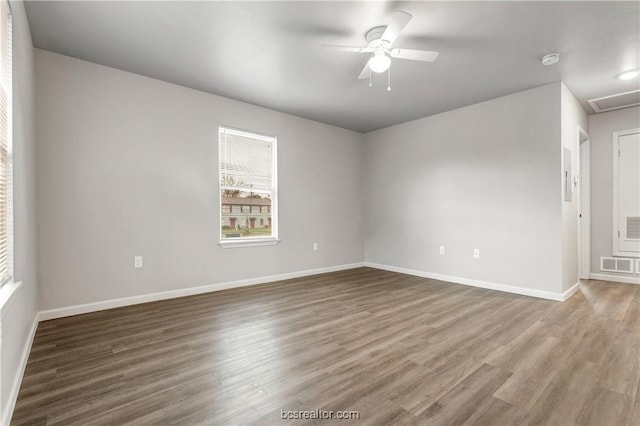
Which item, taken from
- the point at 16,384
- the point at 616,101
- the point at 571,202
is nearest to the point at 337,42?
the point at 16,384

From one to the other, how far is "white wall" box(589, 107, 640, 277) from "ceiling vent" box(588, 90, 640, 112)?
187 mm

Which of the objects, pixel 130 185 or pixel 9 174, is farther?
pixel 130 185

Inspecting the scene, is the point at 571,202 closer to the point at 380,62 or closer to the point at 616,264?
the point at 616,264

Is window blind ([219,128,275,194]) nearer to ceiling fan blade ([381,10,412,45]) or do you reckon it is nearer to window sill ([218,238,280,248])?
window sill ([218,238,280,248])

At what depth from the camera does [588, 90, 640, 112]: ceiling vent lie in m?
4.04

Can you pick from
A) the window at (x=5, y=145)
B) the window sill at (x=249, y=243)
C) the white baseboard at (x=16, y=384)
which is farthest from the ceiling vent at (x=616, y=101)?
the white baseboard at (x=16, y=384)

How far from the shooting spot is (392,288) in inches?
167

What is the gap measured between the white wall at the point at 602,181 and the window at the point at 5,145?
6.90 m

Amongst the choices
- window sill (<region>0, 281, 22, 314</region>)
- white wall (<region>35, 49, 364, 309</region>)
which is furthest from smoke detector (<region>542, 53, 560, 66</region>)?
window sill (<region>0, 281, 22, 314</region>)

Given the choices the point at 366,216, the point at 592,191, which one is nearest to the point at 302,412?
the point at 366,216

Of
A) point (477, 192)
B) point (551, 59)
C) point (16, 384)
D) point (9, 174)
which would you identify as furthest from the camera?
point (477, 192)

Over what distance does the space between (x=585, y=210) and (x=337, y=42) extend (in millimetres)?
4815

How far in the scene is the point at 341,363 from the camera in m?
2.12

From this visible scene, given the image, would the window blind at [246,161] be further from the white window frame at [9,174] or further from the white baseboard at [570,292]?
the white baseboard at [570,292]
